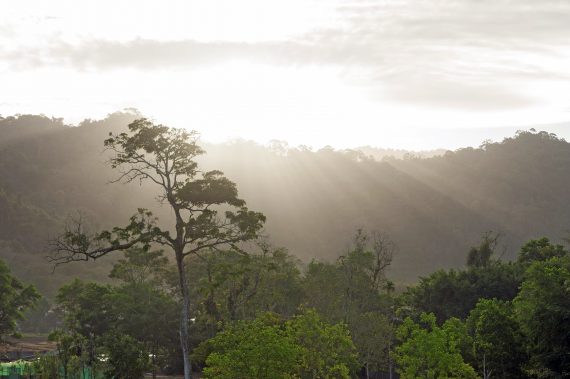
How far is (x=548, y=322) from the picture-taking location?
126ft

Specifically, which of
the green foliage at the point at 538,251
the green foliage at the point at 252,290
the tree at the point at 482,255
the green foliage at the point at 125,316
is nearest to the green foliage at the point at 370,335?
the green foliage at the point at 252,290

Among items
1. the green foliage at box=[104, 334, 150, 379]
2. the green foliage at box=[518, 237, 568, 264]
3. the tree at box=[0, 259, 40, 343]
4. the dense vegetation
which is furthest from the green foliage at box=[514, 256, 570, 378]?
the tree at box=[0, 259, 40, 343]

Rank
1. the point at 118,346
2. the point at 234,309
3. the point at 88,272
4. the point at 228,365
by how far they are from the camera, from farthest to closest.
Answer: the point at 88,272 < the point at 234,309 < the point at 118,346 < the point at 228,365

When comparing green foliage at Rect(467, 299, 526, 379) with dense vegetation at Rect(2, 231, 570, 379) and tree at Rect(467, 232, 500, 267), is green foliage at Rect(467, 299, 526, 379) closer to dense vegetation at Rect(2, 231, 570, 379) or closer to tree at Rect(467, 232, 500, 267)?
dense vegetation at Rect(2, 231, 570, 379)

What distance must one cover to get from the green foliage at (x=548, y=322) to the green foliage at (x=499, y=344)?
3.76 feet

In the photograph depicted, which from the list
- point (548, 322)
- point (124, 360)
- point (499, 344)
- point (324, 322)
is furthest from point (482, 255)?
point (124, 360)

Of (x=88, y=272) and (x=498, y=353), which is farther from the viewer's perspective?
(x=88, y=272)

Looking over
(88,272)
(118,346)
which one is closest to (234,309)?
(118,346)

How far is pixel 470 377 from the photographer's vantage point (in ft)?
129

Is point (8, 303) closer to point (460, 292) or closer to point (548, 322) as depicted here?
point (460, 292)

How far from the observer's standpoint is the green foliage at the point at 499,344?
41.9 m

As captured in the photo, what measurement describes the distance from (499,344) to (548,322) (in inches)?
178

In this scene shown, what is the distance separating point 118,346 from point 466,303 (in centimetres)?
3207

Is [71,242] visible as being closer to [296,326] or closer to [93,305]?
[296,326]
